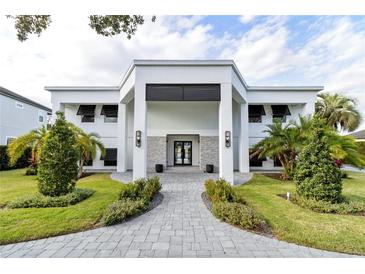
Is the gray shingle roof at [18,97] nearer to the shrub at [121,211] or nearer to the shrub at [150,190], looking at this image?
the shrub at [150,190]

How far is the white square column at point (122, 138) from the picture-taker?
53.9ft

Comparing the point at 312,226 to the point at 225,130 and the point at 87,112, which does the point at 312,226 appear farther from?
the point at 87,112

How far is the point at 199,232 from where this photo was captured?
530 centimetres

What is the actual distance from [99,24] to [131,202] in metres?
6.17

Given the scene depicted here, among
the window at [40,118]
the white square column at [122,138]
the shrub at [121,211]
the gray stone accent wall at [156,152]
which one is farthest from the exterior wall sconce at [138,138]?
the window at [40,118]

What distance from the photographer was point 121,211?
6.08 meters

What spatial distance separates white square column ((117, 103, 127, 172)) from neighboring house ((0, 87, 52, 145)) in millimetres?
11109

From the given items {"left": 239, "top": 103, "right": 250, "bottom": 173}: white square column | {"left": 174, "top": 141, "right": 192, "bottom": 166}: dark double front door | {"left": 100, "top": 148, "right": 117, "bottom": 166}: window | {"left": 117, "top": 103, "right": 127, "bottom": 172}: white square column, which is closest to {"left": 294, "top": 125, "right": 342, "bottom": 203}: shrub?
{"left": 239, "top": 103, "right": 250, "bottom": 173}: white square column

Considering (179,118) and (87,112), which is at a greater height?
(87,112)

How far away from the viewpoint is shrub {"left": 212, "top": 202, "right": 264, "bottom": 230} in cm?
554

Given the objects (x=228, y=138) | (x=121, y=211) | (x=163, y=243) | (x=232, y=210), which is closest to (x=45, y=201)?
(x=121, y=211)

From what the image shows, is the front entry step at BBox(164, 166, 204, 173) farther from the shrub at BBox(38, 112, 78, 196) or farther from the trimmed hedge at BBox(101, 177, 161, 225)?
Answer: the shrub at BBox(38, 112, 78, 196)
